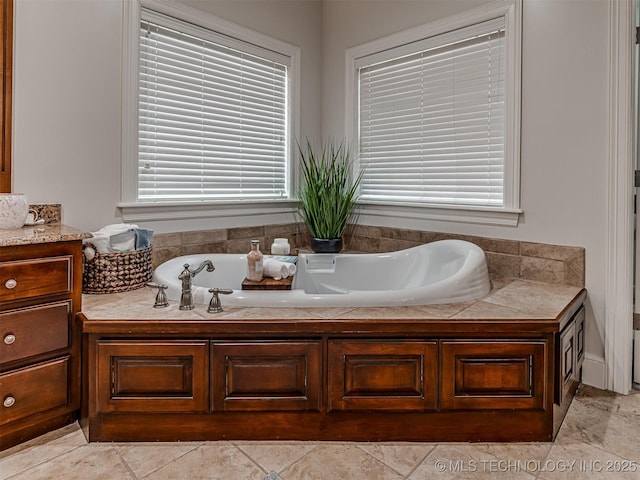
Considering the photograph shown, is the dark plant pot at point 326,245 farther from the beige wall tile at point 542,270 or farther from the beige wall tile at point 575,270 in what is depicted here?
the beige wall tile at point 575,270

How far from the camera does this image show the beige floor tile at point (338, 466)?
1.57m

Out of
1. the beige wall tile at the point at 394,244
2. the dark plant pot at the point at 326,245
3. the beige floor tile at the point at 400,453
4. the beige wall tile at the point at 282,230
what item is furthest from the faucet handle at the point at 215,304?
the beige wall tile at the point at 394,244

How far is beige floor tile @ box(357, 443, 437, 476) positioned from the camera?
5.34ft

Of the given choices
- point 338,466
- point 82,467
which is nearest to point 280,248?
point 338,466


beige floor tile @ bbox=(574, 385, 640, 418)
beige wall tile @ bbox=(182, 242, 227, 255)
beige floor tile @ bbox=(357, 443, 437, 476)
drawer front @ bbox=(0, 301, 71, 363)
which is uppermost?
beige wall tile @ bbox=(182, 242, 227, 255)

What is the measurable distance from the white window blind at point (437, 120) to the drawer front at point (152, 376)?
197 centimetres

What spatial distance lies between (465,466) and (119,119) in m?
2.43

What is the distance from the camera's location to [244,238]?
311 cm

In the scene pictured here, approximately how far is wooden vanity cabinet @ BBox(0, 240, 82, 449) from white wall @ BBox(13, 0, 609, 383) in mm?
622

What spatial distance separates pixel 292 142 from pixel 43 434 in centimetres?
245

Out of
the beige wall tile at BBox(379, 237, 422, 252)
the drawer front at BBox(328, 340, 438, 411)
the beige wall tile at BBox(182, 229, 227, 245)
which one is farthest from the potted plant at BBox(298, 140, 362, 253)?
the drawer front at BBox(328, 340, 438, 411)

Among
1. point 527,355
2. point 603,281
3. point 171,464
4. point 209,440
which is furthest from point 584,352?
point 171,464

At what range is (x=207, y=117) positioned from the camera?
9.52ft

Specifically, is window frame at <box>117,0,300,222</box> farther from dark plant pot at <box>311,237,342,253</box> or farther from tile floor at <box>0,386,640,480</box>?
tile floor at <box>0,386,640,480</box>
